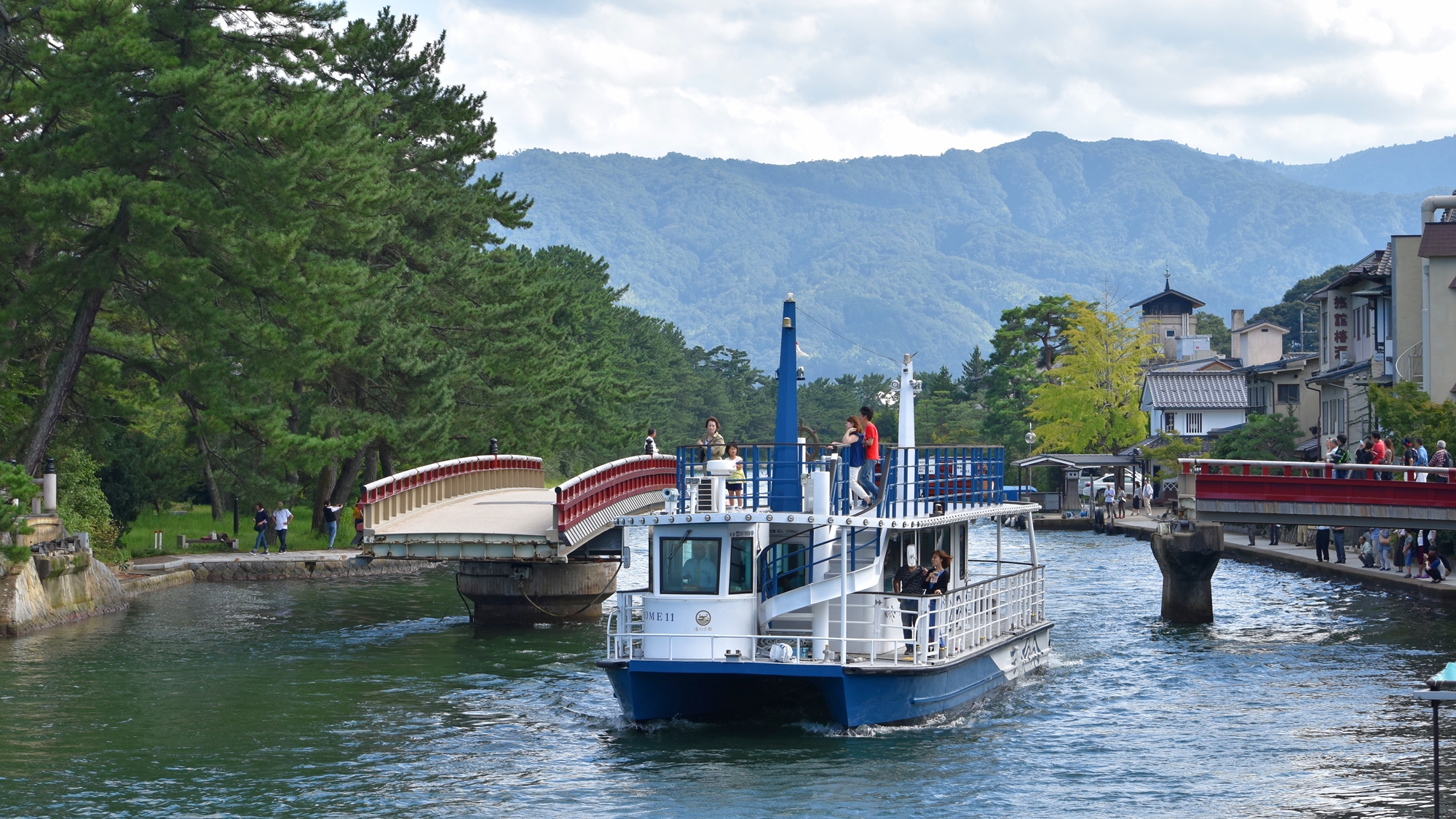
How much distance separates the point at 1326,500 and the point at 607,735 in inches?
895

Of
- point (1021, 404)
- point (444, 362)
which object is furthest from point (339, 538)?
point (1021, 404)

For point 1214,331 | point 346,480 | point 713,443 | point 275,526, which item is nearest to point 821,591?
point 713,443

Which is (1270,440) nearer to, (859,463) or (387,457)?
(387,457)

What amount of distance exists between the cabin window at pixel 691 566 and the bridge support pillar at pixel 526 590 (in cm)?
1626

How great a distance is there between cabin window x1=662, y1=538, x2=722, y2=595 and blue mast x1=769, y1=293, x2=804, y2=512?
138 centimetres

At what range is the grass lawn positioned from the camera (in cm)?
5672

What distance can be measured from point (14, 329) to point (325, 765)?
25.8 meters

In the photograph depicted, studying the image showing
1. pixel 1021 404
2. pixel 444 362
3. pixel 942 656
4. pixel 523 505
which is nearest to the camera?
pixel 942 656

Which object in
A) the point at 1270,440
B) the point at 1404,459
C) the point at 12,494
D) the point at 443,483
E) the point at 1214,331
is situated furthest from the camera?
the point at 1214,331

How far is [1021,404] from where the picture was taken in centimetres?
12269

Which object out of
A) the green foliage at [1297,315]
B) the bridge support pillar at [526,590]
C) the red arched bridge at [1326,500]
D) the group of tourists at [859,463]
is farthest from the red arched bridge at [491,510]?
the green foliage at [1297,315]

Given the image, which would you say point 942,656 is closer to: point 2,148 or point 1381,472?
point 1381,472

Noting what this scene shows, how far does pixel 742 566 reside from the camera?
83.5 feet

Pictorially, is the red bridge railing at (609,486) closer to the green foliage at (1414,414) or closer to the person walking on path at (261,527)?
the person walking on path at (261,527)
